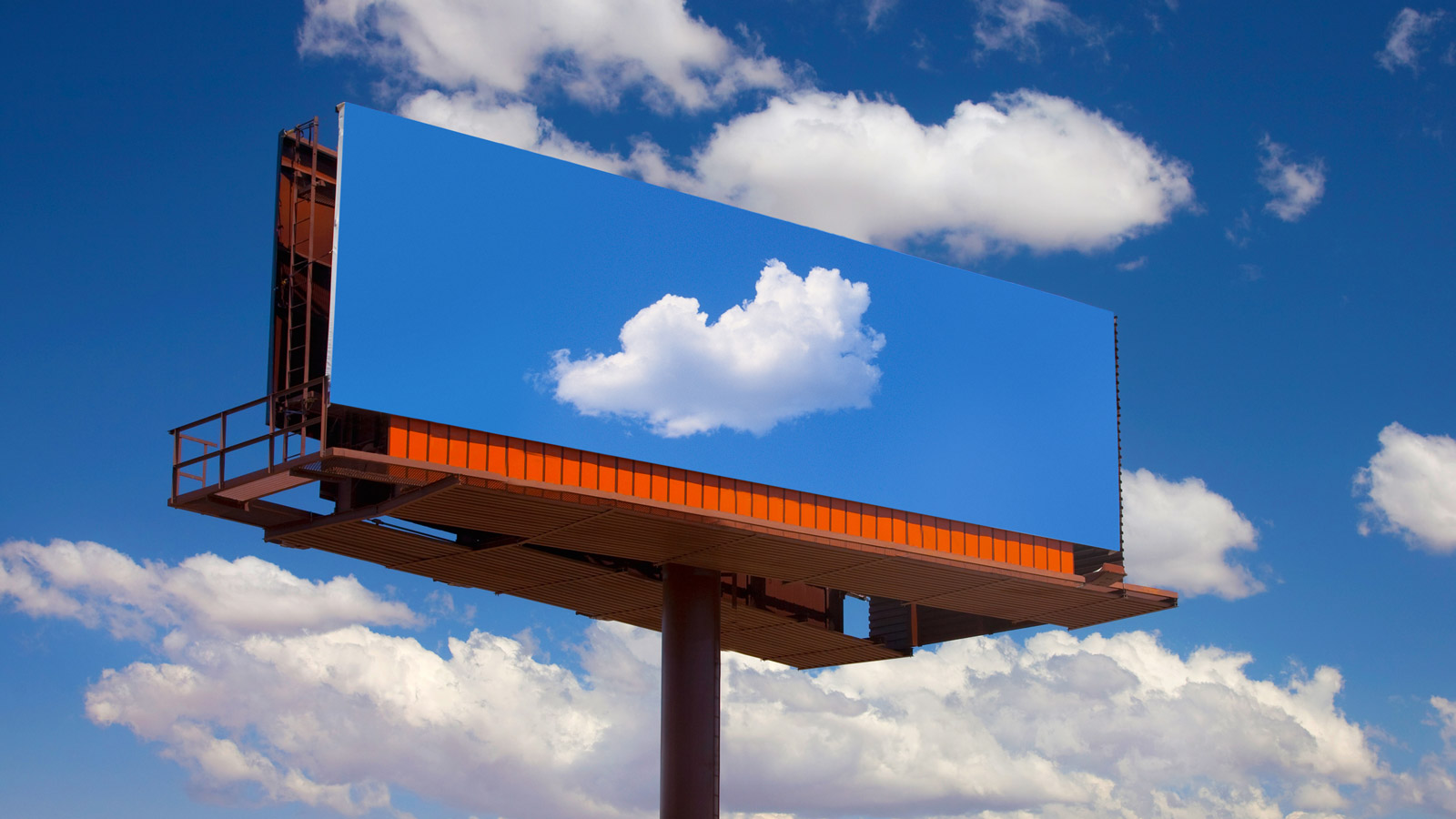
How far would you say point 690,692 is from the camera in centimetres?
3494

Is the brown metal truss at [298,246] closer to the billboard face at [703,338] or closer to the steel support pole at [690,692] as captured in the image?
the billboard face at [703,338]

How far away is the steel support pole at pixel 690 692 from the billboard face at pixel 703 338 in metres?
4.21

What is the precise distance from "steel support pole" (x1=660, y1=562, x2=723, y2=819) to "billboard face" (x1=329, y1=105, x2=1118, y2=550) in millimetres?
4207

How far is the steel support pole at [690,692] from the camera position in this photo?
1355 inches

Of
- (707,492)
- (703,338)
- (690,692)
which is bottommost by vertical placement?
(690,692)

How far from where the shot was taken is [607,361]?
1243 inches

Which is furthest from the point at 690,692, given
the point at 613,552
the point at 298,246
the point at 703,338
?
the point at 298,246

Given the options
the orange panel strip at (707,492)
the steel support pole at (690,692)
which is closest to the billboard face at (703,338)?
the orange panel strip at (707,492)

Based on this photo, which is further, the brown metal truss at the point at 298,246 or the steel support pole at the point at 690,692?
the steel support pole at the point at 690,692

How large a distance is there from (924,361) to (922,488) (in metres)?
3.20

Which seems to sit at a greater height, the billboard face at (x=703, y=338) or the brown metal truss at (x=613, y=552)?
the billboard face at (x=703, y=338)

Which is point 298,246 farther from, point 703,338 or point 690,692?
point 690,692

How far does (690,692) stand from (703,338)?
27.2 feet

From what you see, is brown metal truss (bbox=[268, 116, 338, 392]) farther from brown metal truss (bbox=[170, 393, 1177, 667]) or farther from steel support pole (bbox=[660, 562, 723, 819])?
steel support pole (bbox=[660, 562, 723, 819])
